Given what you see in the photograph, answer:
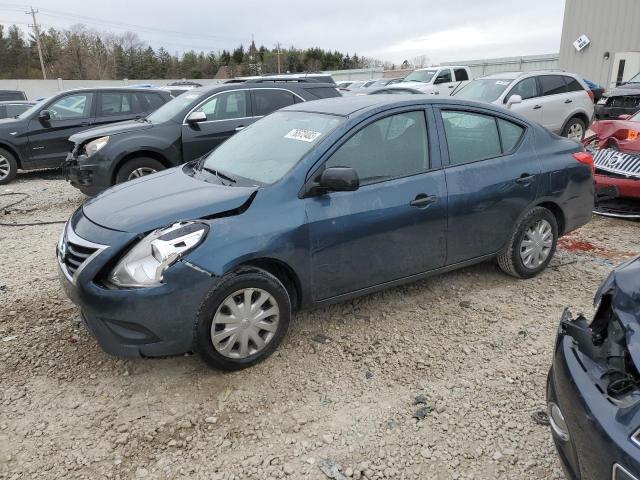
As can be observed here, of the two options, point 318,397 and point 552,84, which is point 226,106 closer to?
point 318,397

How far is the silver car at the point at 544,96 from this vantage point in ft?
35.2

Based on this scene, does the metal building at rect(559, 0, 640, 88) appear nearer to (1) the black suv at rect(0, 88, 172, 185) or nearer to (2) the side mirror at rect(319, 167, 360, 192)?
(1) the black suv at rect(0, 88, 172, 185)

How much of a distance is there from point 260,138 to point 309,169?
875 mm

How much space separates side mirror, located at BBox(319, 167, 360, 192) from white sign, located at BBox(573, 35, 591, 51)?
2621cm

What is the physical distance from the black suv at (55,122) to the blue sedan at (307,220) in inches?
260

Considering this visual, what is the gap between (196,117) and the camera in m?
7.33

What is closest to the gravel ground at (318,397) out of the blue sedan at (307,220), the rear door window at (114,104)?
the blue sedan at (307,220)

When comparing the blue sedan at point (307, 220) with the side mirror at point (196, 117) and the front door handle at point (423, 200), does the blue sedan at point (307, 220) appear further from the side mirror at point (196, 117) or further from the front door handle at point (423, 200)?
the side mirror at point (196, 117)

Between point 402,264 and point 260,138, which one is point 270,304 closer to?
point 402,264

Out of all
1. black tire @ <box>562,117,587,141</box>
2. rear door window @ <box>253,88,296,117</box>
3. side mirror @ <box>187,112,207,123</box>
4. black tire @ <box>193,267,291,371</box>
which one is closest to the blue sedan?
black tire @ <box>193,267,291,371</box>

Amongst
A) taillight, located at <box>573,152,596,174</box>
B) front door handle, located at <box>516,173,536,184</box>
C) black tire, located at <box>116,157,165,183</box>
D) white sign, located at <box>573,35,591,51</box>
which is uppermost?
white sign, located at <box>573,35,591,51</box>

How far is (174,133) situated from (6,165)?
4157 millimetres

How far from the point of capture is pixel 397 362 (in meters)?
3.33

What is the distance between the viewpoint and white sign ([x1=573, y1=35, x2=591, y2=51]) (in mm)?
24178
